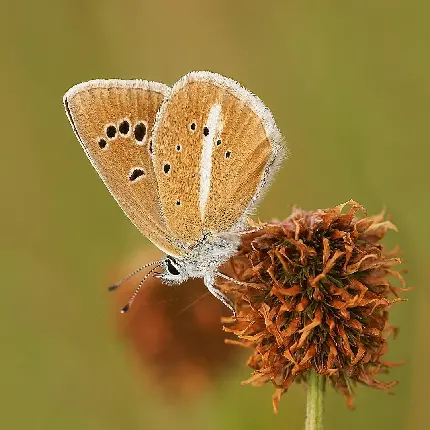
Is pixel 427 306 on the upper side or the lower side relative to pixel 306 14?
lower

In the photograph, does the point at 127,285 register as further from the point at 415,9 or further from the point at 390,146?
the point at 415,9

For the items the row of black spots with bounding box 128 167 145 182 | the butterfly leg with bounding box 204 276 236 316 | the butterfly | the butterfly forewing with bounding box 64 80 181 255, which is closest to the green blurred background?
the butterfly leg with bounding box 204 276 236 316

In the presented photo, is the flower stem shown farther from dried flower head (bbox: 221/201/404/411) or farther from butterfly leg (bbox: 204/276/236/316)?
butterfly leg (bbox: 204/276/236/316)

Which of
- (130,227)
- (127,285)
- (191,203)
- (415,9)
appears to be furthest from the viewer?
(130,227)

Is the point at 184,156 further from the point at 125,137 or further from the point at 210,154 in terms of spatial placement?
the point at 125,137

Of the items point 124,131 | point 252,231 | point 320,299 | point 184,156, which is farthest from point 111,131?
point 320,299

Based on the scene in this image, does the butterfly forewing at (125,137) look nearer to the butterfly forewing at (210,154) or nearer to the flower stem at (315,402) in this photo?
the butterfly forewing at (210,154)

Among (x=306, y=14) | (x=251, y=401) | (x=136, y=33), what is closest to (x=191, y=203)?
(x=251, y=401)
